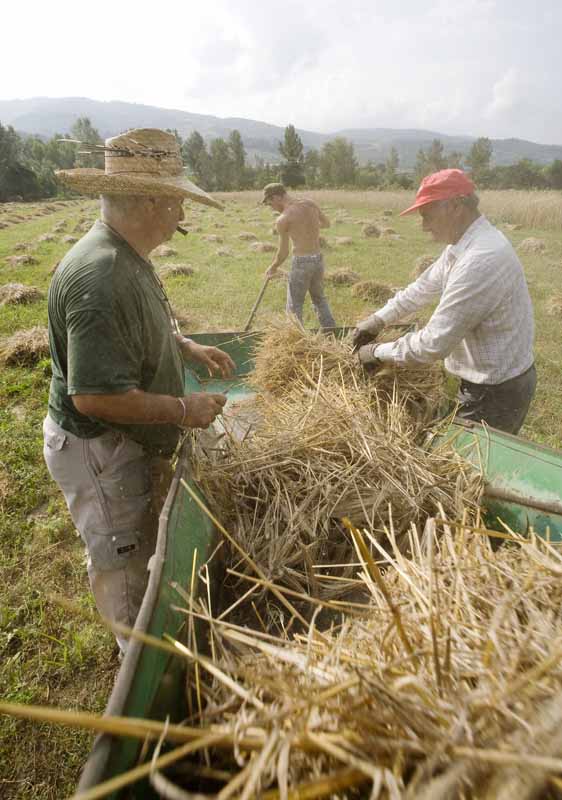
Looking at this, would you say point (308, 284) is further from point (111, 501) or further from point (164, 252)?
point (164, 252)

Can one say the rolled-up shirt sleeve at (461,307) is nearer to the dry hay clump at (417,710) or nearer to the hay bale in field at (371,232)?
the dry hay clump at (417,710)

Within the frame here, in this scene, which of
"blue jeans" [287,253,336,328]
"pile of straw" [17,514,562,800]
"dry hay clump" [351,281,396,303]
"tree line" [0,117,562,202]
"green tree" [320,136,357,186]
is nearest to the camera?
"pile of straw" [17,514,562,800]

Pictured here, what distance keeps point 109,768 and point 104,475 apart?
3.44ft

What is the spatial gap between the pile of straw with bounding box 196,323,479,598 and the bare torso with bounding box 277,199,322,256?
3.77m

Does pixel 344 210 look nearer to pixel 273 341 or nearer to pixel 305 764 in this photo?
pixel 273 341

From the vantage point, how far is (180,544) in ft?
4.86

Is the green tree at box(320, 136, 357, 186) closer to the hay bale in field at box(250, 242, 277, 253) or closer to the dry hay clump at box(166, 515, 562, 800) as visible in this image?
the hay bale in field at box(250, 242, 277, 253)

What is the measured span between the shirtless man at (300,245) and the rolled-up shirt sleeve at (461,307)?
317 centimetres

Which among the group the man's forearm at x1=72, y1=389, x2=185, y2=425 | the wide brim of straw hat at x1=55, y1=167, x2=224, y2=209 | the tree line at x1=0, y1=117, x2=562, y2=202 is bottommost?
the man's forearm at x1=72, y1=389, x2=185, y2=425

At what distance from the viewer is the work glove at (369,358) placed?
8.69 feet

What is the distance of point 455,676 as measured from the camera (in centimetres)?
84

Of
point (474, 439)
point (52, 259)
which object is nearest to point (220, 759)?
point (474, 439)

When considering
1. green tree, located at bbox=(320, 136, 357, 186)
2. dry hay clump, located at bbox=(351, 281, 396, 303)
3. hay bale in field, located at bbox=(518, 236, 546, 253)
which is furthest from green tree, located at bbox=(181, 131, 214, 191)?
dry hay clump, located at bbox=(351, 281, 396, 303)

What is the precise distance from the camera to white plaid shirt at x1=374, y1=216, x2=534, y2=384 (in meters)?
2.21
